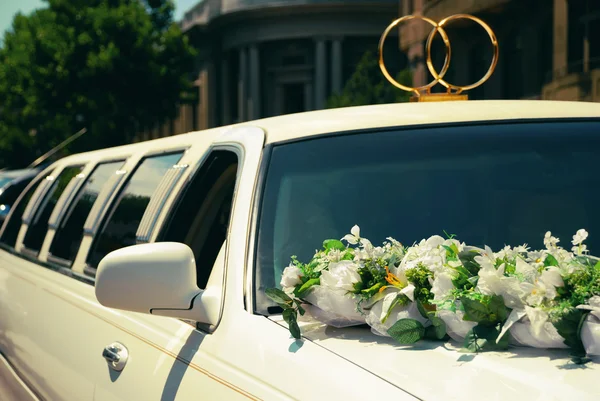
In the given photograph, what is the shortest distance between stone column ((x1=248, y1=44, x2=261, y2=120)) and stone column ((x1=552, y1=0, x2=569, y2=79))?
32533mm

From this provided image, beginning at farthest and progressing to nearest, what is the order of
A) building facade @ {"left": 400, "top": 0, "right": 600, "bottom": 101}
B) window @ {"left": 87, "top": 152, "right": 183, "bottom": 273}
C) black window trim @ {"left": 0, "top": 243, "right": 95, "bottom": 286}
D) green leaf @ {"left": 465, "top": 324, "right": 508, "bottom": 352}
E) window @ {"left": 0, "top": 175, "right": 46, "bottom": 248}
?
building facade @ {"left": 400, "top": 0, "right": 600, "bottom": 101} < window @ {"left": 0, "top": 175, "right": 46, "bottom": 248} < black window trim @ {"left": 0, "top": 243, "right": 95, "bottom": 286} < window @ {"left": 87, "top": 152, "right": 183, "bottom": 273} < green leaf @ {"left": 465, "top": 324, "right": 508, "bottom": 352}

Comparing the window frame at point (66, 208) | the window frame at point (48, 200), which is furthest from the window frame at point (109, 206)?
the window frame at point (48, 200)

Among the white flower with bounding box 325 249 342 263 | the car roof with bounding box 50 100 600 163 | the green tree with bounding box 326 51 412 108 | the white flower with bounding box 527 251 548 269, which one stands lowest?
the white flower with bounding box 325 249 342 263

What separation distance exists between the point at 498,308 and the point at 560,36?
74.6ft

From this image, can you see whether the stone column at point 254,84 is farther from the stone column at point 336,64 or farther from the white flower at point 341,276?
the white flower at point 341,276

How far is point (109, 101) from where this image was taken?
45.0 m

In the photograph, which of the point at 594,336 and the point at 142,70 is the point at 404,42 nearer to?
the point at 142,70

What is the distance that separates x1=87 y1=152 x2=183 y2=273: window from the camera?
13.6ft

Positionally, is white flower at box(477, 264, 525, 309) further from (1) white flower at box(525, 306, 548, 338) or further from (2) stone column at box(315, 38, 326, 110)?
(2) stone column at box(315, 38, 326, 110)

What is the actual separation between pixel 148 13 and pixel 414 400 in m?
47.3

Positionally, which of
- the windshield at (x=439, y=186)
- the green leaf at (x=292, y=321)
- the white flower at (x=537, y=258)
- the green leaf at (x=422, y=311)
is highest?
the windshield at (x=439, y=186)

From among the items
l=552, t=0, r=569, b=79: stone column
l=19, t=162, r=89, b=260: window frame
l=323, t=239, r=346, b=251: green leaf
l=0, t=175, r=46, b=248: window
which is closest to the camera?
l=323, t=239, r=346, b=251: green leaf

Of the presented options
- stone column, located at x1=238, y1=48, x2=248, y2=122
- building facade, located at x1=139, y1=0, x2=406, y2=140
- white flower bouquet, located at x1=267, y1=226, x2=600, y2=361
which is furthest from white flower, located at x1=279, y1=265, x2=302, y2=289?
stone column, located at x1=238, y1=48, x2=248, y2=122

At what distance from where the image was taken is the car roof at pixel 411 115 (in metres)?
3.39
